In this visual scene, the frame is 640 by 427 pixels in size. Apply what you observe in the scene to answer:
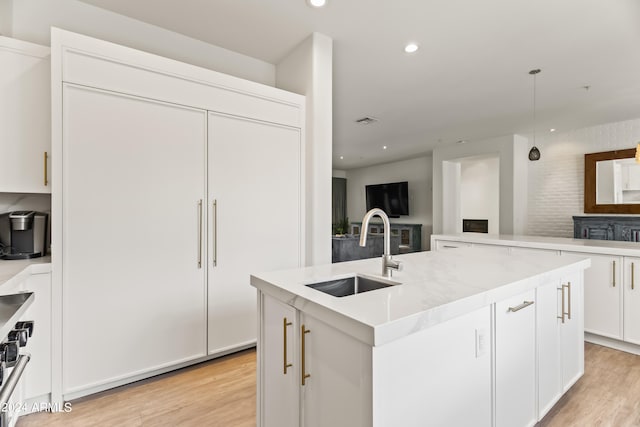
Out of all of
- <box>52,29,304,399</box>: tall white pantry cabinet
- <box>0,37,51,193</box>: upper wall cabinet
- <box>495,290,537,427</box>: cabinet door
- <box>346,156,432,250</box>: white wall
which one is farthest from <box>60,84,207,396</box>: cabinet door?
<box>346,156,432,250</box>: white wall

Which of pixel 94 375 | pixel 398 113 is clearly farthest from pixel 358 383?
pixel 398 113

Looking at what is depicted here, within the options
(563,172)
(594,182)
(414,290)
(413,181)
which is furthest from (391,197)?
(414,290)

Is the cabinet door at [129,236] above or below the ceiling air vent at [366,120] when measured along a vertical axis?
below

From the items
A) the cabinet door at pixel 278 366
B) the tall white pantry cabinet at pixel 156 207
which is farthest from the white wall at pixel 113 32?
the cabinet door at pixel 278 366

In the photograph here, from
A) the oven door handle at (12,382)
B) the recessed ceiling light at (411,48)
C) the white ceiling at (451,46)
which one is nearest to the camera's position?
the oven door handle at (12,382)

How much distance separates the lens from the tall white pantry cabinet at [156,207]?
184 centimetres

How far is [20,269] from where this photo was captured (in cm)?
161

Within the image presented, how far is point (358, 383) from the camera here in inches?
37.0

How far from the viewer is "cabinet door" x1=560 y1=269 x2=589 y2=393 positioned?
72.1 inches

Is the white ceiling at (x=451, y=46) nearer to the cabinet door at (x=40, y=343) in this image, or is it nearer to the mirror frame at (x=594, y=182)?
the mirror frame at (x=594, y=182)

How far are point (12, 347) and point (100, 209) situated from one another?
3.74ft

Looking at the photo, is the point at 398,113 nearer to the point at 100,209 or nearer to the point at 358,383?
the point at 100,209

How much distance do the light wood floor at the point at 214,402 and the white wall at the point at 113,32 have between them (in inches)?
94.6

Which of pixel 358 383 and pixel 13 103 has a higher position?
pixel 13 103
